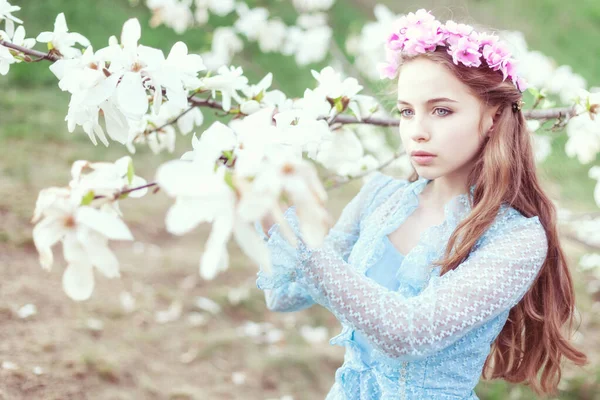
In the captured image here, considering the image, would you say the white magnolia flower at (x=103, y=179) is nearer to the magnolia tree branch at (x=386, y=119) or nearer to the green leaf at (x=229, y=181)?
the green leaf at (x=229, y=181)

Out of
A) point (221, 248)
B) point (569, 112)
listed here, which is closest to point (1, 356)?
point (221, 248)

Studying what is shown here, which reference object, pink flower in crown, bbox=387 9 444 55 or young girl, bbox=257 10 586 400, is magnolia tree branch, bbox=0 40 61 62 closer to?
young girl, bbox=257 10 586 400

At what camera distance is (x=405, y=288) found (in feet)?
3.76

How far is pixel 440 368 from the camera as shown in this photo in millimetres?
1128

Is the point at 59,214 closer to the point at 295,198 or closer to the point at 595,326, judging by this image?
the point at 295,198

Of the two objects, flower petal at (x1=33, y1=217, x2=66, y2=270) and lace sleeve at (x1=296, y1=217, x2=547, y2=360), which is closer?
flower petal at (x1=33, y1=217, x2=66, y2=270)

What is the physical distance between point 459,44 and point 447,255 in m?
0.38

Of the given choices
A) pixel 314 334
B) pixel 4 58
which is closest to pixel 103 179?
pixel 4 58

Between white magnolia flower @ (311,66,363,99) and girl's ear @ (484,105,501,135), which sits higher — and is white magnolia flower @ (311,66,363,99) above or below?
above

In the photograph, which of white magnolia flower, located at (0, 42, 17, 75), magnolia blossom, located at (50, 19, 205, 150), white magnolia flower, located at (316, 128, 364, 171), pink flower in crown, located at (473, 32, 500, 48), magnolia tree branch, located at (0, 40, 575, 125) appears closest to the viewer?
magnolia blossom, located at (50, 19, 205, 150)

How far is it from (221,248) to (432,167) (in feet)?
2.00

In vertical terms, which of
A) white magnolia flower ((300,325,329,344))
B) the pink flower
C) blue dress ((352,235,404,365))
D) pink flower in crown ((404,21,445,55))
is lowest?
blue dress ((352,235,404,365))

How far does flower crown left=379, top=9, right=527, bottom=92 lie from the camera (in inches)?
44.3

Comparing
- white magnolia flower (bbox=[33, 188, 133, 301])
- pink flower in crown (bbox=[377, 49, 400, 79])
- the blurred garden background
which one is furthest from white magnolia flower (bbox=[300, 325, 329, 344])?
white magnolia flower (bbox=[33, 188, 133, 301])
